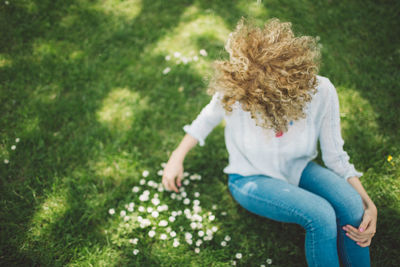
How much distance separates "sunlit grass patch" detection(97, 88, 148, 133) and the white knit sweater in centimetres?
120

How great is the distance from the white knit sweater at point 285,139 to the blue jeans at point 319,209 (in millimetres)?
88

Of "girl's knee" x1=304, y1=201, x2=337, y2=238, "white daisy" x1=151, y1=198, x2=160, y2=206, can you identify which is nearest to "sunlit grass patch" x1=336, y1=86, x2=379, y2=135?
"girl's knee" x1=304, y1=201, x2=337, y2=238

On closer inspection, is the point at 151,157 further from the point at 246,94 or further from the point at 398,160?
the point at 398,160

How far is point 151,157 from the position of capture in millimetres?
2576

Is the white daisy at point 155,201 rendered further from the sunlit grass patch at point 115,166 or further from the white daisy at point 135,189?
the sunlit grass patch at point 115,166

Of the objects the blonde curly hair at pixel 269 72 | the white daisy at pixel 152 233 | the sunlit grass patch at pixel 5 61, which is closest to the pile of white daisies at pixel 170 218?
the white daisy at pixel 152 233

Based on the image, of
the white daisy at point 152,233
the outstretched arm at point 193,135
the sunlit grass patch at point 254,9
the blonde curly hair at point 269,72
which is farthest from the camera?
the sunlit grass patch at point 254,9

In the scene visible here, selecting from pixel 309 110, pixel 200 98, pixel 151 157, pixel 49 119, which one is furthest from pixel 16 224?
pixel 309 110

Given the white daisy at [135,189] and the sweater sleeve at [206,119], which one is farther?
the white daisy at [135,189]

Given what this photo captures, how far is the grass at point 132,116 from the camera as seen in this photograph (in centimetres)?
214

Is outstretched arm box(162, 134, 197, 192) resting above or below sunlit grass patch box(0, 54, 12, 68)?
above

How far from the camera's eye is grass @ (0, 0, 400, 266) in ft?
7.02

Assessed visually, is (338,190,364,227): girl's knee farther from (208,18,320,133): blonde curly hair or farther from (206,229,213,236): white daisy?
(206,229,213,236): white daisy

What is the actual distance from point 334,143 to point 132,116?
190cm
